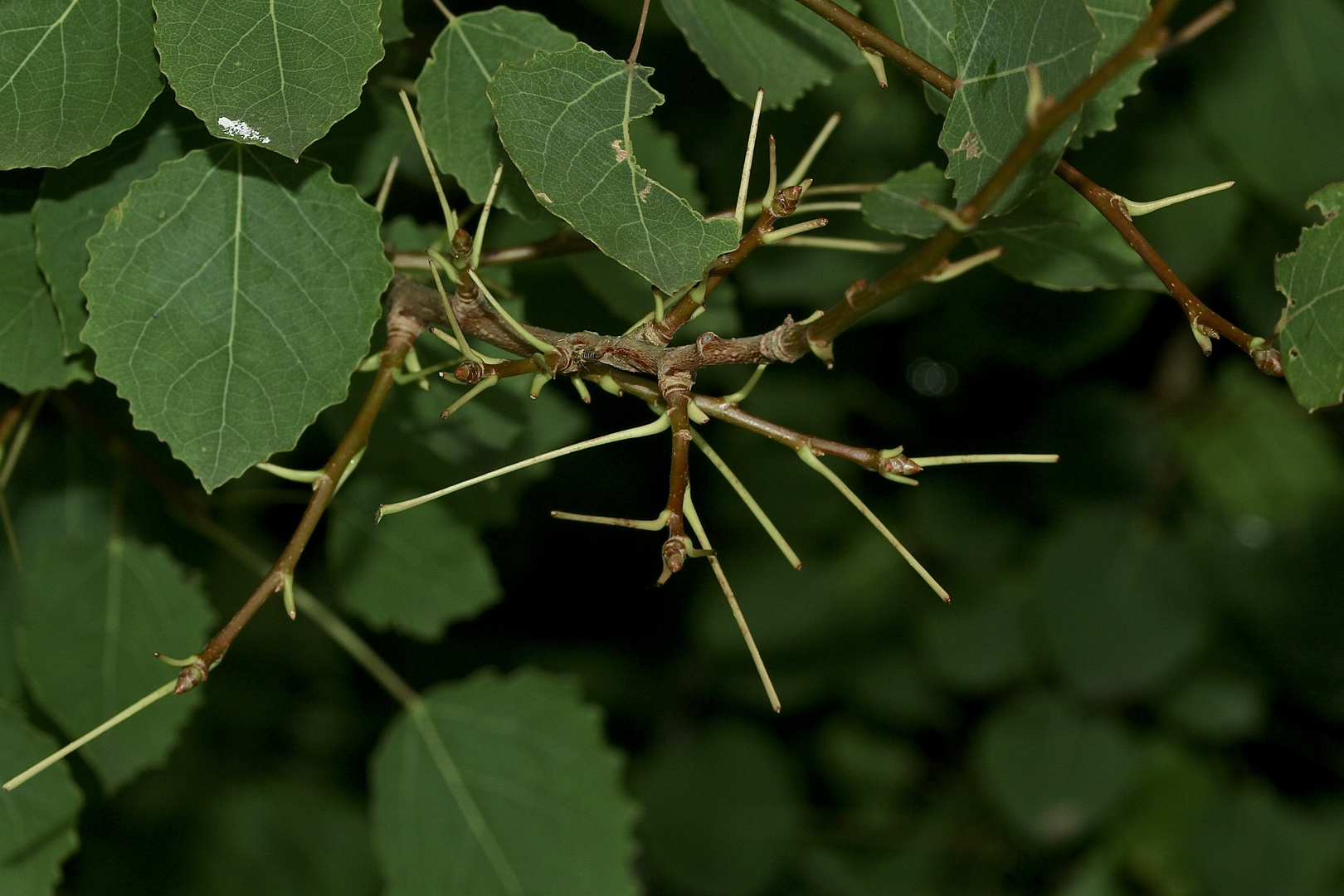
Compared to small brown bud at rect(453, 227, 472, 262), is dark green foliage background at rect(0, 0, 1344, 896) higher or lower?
lower

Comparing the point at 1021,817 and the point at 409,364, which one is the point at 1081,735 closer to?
the point at 1021,817

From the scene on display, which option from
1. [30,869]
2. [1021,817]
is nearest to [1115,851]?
[1021,817]

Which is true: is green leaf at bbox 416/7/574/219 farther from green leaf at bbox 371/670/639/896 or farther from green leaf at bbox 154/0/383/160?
green leaf at bbox 371/670/639/896

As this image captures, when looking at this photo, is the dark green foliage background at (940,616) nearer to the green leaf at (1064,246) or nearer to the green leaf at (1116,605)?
the green leaf at (1116,605)

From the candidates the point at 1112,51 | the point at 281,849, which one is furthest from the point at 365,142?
the point at 281,849

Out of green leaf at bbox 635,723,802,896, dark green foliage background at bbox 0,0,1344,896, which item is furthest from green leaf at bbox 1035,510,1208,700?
green leaf at bbox 635,723,802,896

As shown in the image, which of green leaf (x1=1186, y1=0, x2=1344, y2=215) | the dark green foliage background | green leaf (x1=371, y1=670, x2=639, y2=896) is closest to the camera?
green leaf (x1=371, y1=670, x2=639, y2=896)

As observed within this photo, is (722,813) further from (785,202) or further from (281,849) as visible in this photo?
(785,202)

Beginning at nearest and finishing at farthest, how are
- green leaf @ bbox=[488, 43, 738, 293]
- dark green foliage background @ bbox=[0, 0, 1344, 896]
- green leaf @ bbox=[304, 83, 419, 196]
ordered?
green leaf @ bbox=[488, 43, 738, 293] < green leaf @ bbox=[304, 83, 419, 196] < dark green foliage background @ bbox=[0, 0, 1344, 896]

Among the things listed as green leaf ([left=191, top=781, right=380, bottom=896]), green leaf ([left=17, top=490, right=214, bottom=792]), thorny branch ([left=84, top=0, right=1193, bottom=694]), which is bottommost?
green leaf ([left=191, top=781, right=380, bottom=896])
